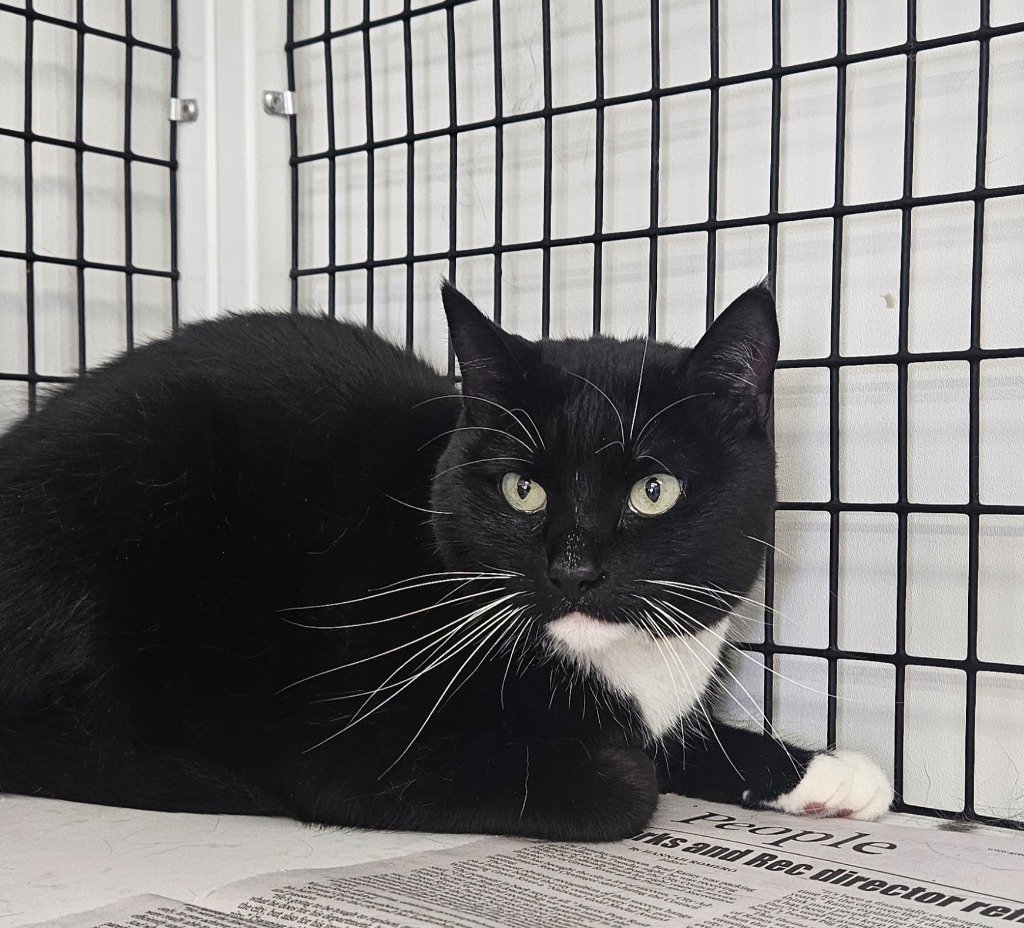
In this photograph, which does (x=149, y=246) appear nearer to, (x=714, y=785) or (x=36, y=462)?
(x=36, y=462)

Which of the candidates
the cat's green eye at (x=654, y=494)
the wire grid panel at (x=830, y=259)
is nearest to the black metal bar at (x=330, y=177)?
the wire grid panel at (x=830, y=259)

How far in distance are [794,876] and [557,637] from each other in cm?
27

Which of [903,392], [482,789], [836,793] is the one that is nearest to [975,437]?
[903,392]

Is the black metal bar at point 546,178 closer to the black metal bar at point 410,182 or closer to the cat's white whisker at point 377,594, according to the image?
the black metal bar at point 410,182

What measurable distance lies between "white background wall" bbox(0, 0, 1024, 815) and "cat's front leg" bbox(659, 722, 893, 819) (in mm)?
119

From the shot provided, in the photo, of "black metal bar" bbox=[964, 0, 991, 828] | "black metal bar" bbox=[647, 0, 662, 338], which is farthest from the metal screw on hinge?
"black metal bar" bbox=[964, 0, 991, 828]

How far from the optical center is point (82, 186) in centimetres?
152

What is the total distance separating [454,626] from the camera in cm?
104

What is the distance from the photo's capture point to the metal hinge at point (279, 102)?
1604 mm

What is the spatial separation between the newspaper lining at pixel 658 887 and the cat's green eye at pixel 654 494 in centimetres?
28

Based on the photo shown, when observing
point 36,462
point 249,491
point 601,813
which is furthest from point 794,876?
point 36,462

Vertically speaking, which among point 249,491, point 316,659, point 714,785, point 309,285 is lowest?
point 714,785

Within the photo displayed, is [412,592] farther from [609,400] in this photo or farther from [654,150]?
[654,150]

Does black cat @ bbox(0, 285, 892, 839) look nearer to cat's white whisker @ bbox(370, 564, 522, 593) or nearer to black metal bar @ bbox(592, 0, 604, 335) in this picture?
cat's white whisker @ bbox(370, 564, 522, 593)
